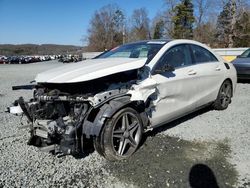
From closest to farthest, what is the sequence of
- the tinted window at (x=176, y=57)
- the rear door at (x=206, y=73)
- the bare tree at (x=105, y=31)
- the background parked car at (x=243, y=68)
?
the tinted window at (x=176, y=57) → the rear door at (x=206, y=73) → the background parked car at (x=243, y=68) → the bare tree at (x=105, y=31)

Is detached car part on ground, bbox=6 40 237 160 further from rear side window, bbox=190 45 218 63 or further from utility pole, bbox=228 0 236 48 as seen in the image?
utility pole, bbox=228 0 236 48

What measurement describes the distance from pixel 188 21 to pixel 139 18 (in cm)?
2209

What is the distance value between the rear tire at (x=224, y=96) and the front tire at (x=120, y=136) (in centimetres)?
270

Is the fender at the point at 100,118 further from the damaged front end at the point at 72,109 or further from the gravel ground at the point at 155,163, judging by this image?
the gravel ground at the point at 155,163

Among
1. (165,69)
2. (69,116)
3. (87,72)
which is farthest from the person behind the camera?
(165,69)

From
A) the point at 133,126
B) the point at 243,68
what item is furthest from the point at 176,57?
the point at 243,68

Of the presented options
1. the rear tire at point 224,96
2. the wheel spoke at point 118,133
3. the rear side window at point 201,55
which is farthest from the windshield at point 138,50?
the rear tire at point 224,96

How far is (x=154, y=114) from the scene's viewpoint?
4.32 m

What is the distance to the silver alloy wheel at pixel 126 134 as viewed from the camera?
388 centimetres

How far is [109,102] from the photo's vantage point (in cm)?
378

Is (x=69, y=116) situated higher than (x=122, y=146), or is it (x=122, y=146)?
(x=69, y=116)

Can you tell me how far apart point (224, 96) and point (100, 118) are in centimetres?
370

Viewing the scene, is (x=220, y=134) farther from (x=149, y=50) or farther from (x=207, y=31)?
(x=207, y=31)

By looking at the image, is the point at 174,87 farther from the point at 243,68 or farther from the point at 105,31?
the point at 105,31
